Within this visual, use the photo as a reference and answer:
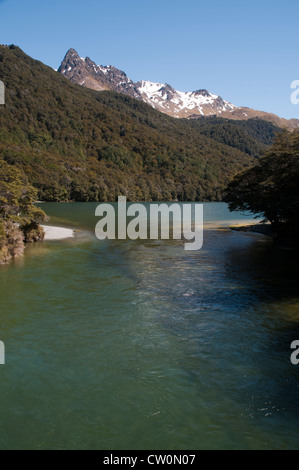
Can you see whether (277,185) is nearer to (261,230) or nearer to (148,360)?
(261,230)

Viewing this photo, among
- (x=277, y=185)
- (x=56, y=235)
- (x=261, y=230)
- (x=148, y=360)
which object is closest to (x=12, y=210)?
(x=56, y=235)

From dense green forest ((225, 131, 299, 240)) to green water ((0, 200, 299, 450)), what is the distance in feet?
38.3

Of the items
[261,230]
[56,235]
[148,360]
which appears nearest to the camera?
[148,360]

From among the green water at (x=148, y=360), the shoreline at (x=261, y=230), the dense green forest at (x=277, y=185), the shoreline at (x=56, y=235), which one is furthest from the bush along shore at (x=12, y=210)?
the shoreline at (x=261, y=230)

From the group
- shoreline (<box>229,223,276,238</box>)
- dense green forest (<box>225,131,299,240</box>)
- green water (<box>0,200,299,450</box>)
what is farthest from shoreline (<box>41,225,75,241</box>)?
shoreline (<box>229,223,276,238</box>)

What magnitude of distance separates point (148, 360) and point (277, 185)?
29259 mm

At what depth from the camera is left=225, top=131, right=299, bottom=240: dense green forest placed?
31.8 metres

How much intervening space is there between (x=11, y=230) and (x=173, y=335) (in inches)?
810

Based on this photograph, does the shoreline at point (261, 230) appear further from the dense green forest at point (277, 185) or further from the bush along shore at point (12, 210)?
the bush along shore at point (12, 210)

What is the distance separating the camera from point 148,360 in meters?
11.9

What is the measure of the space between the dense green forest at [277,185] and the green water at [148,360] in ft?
38.3

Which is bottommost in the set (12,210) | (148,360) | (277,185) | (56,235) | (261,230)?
(148,360)

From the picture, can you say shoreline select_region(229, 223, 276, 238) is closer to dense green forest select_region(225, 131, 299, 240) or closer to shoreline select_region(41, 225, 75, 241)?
dense green forest select_region(225, 131, 299, 240)
